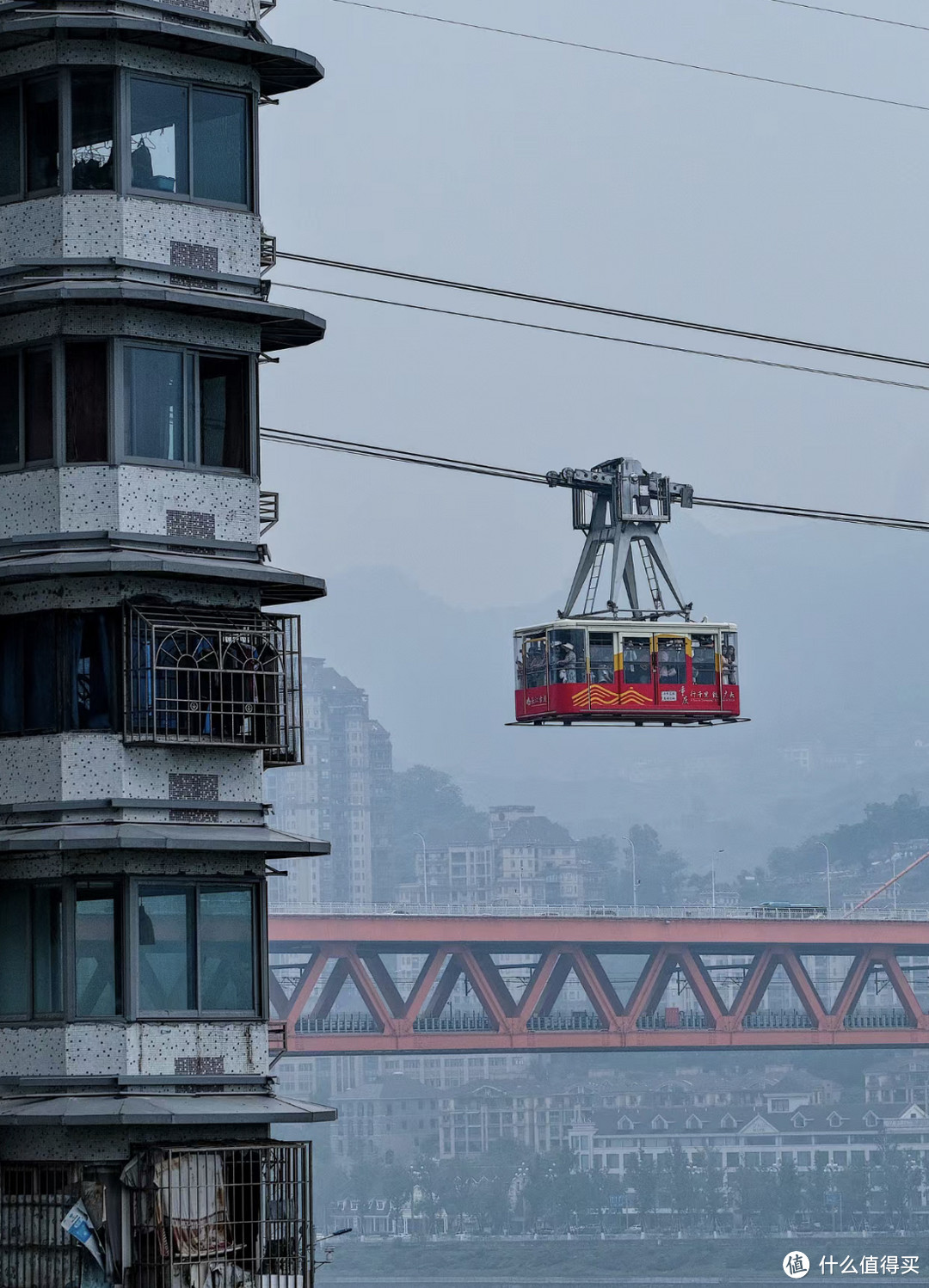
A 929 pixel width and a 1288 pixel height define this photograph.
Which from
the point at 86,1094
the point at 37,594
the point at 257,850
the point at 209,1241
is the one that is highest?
the point at 37,594

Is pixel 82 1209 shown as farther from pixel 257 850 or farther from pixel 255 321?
pixel 255 321

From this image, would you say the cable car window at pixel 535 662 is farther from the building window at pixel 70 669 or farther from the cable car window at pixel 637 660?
the building window at pixel 70 669

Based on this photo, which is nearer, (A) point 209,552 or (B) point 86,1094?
(B) point 86,1094

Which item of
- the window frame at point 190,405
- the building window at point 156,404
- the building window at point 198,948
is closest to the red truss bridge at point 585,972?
the building window at point 198,948


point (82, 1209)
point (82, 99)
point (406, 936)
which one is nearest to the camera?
point (82, 1209)

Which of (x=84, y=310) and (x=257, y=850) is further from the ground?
(x=84, y=310)

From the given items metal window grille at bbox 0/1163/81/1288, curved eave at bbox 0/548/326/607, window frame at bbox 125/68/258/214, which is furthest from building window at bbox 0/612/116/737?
window frame at bbox 125/68/258/214

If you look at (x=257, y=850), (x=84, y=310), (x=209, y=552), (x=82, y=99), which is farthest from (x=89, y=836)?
(x=82, y=99)

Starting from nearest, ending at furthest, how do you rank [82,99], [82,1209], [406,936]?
[82,1209] → [82,99] → [406,936]
